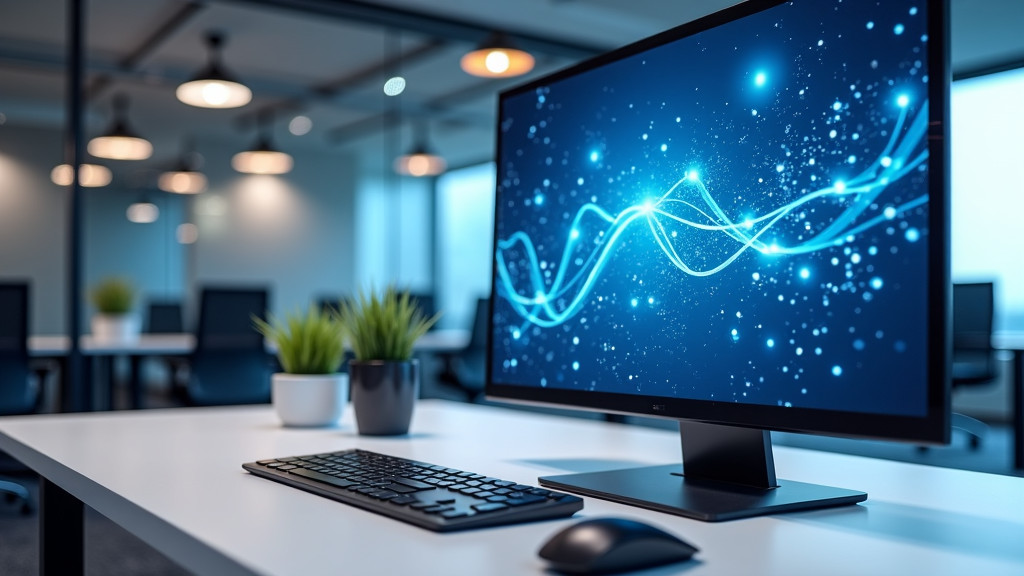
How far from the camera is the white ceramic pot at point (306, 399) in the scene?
135 cm

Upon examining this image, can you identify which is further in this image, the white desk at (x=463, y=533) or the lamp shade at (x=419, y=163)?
the lamp shade at (x=419, y=163)

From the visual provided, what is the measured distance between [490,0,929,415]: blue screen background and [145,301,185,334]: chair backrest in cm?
517

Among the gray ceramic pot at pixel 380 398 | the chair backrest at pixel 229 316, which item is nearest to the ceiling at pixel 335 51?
the chair backrest at pixel 229 316

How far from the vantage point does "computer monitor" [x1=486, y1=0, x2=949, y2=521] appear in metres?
0.65

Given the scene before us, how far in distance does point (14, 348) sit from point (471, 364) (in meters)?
2.17

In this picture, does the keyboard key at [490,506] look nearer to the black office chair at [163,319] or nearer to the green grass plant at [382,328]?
the green grass plant at [382,328]

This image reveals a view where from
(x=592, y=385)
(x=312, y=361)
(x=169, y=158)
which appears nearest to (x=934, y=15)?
(x=592, y=385)

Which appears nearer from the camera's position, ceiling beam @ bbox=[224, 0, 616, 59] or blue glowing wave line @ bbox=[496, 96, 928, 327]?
blue glowing wave line @ bbox=[496, 96, 928, 327]

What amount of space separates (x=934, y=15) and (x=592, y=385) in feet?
1.54

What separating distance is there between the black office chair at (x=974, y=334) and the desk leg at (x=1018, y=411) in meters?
0.12

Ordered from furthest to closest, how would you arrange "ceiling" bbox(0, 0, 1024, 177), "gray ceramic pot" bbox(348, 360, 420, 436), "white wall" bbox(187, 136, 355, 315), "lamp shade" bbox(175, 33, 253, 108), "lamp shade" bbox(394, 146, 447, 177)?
"white wall" bbox(187, 136, 355, 315) < "lamp shade" bbox(394, 146, 447, 177) < "ceiling" bbox(0, 0, 1024, 177) < "lamp shade" bbox(175, 33, 253, 108) < "gray ceramic pot" bbox(348, 360, 420, 436)

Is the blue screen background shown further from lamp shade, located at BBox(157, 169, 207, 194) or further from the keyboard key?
lamp shade, located at BBox(157, 169, 207, 194)

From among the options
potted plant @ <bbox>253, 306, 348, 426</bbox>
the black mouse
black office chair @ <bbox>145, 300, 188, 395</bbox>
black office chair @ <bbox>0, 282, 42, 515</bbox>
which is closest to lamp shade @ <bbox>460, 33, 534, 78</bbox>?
black office chair @ <bbox>0, 282, 42, 515</bbox>

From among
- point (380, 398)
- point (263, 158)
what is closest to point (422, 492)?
point (380, 398)
